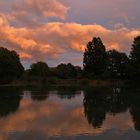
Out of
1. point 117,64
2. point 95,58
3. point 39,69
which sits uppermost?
point 95,58

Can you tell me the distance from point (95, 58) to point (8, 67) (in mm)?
23898

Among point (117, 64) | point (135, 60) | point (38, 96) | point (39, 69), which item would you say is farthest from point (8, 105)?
point (39, 69)

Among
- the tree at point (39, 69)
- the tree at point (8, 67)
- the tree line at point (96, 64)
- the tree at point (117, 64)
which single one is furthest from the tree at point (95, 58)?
the tree at point (39, 69)

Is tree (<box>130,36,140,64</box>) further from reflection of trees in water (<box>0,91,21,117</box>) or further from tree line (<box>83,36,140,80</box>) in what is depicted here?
reflection of trees in water (<box>0,91,21,117</box>)

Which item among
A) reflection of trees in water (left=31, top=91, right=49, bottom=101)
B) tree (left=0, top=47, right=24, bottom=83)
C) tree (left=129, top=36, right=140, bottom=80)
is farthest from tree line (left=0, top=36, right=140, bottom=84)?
reflection of trees in water (left=31, top=91, right=49, bottom=101)

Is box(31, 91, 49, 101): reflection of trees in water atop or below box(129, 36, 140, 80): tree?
below

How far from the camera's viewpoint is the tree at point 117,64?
104500mm

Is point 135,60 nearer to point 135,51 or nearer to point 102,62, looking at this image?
point 135,51

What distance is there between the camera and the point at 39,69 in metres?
134

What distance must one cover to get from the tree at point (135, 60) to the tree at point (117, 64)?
7589 millimetres

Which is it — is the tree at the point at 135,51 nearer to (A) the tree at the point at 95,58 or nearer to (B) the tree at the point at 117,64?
(B) the tree at the point at 117,64

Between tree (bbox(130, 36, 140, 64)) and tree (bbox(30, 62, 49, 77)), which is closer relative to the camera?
tree (bbox(130, 36, 140, 64))

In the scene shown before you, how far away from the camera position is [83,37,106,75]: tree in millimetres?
104625

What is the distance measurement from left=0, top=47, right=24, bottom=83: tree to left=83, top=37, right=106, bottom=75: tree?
1913 centimetres
